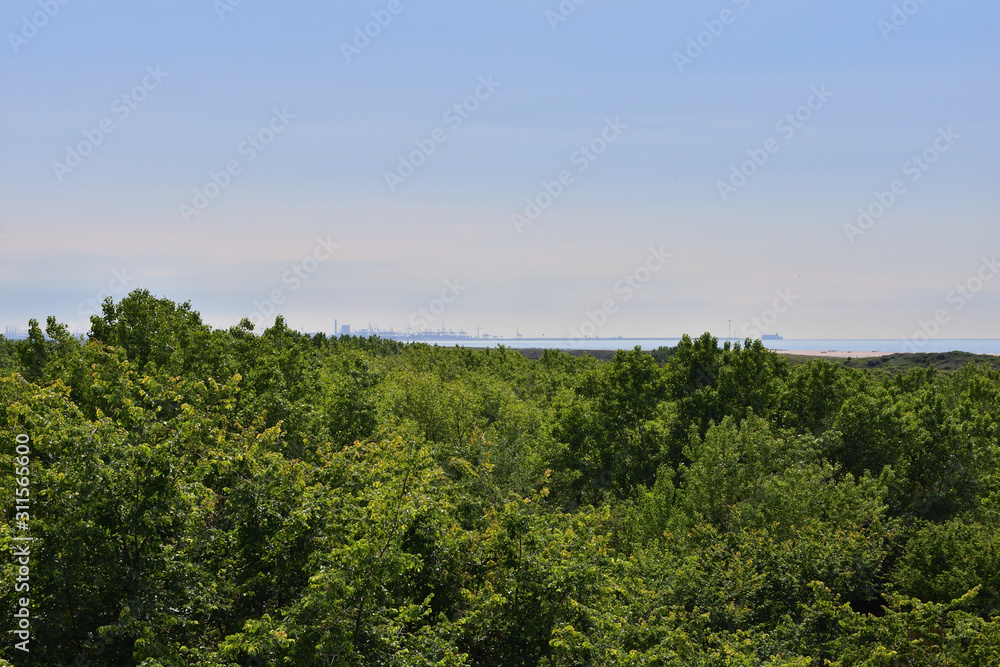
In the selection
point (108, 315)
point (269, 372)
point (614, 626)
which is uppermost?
point (108, 315)

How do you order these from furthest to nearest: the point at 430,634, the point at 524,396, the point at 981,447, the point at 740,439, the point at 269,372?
the point at 524,396
the point at 981,447
the point at 740,439
the point at 269,372
the point at 430,634

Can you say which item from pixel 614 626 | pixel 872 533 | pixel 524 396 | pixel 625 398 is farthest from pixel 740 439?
pixel 524 396

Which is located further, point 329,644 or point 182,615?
point 182,615

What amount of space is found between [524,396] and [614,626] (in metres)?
58.7

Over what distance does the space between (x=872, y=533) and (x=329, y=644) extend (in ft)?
81.4

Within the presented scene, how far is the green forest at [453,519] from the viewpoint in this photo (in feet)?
40.9

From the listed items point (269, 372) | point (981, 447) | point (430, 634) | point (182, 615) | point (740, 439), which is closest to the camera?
point (182, 615)

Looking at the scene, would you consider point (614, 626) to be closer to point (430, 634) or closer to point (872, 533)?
point (430, 634)

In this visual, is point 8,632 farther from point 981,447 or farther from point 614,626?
point 981,447

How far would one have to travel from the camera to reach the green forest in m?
12.5

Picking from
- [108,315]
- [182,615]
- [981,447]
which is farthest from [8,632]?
[981,447]

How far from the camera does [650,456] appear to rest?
47.8 m

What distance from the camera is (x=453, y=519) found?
20547 millimetres

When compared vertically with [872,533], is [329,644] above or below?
above
